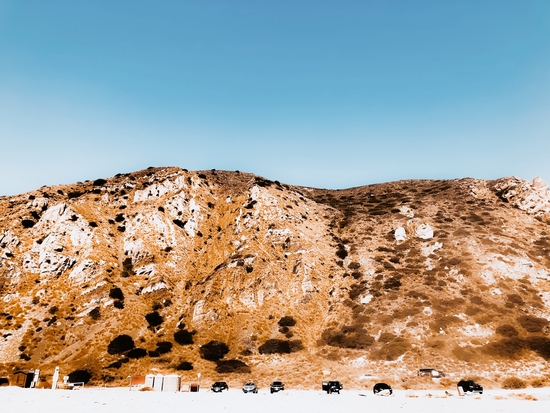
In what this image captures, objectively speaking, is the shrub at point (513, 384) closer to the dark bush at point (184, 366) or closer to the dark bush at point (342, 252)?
the dark bush at point (184, 366)

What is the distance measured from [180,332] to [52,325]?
74.0 ft

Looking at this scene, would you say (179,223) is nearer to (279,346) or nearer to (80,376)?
(279,346)

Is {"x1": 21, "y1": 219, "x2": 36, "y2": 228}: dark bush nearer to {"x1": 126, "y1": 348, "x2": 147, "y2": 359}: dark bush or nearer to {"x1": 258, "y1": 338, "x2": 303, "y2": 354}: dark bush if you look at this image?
{"x1": 126, "y1": 348, "x2": 147, "y2": 359}: dark bush

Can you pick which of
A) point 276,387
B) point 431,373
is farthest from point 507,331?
point 276,387

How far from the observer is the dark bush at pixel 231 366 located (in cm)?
5800

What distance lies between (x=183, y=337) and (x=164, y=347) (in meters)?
4.25

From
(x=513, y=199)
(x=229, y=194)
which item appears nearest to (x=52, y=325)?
(x=229, y=194)

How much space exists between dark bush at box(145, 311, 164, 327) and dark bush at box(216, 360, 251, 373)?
17.2m

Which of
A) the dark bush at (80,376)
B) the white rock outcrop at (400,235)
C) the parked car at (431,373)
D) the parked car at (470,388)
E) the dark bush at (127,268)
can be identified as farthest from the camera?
the white rock outcrop at (400,235)

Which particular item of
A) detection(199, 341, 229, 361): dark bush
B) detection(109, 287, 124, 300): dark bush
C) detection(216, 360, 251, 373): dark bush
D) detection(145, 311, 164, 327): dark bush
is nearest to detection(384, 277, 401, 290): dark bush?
detection(216, 360, 251, 373): dark bush

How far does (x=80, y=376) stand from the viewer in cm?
5344

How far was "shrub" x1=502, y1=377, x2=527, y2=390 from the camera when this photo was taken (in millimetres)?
46050

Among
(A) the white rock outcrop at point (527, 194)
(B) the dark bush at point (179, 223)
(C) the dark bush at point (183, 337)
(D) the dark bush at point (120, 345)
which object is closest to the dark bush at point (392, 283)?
(C) the dark bush at point (183, 337)

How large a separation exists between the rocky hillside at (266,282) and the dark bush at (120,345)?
25 centimetres
